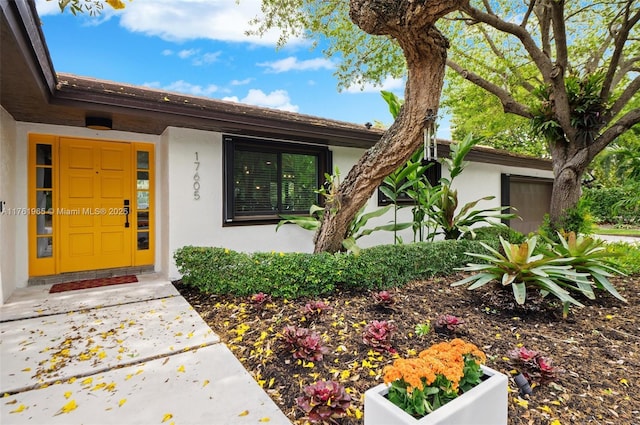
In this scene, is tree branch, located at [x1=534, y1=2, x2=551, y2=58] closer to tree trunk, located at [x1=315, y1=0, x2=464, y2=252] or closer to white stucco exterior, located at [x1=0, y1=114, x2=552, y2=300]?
tree trunk, located at [x1=315, y1=0, x2=464, y2=252]

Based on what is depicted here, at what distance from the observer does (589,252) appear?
4020mm

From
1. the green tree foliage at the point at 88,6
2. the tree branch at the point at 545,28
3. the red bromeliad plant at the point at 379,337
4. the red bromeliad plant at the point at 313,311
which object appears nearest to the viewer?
the green tree foliage at the point at 88,6

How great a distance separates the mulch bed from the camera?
6.81 feet

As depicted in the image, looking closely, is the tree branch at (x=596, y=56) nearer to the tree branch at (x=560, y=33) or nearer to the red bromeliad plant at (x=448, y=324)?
the tree branch at (x=560, y=33)

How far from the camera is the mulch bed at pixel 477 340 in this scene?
6.81ft

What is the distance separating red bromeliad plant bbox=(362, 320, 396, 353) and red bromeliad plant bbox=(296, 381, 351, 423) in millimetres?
888

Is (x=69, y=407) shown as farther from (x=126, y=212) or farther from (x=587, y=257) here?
(x=587, y=257)

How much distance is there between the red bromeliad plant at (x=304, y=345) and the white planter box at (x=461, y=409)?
953 millimetres

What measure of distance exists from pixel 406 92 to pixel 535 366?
3.06 m

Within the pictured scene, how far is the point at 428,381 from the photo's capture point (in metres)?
1.52

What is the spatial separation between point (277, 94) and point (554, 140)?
22645 millimetres

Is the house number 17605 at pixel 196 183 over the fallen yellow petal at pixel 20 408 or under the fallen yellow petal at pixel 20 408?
over

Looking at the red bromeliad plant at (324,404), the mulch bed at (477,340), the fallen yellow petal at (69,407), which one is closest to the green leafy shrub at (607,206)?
the mulch bed at (477,340)

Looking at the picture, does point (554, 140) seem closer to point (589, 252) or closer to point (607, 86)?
point (607, 86)
